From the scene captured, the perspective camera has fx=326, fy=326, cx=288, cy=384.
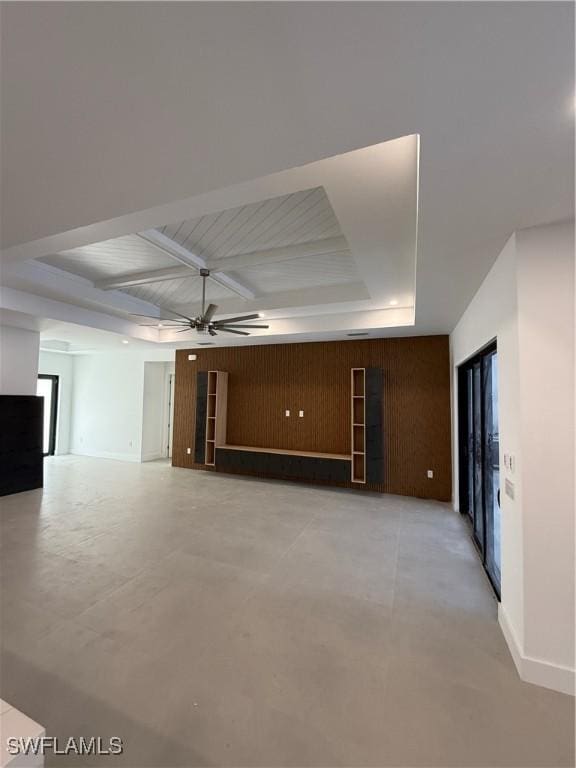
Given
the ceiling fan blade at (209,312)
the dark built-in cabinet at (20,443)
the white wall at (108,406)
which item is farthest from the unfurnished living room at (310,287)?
the white wall at (108,406)

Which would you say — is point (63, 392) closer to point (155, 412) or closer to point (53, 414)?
point (53, 414)

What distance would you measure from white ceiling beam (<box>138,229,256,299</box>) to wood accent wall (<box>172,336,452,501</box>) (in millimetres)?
2460

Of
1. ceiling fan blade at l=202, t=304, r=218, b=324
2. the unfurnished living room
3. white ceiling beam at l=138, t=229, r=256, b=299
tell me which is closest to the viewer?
the unfurnished living room

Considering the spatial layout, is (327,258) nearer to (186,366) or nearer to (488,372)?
(488,372)

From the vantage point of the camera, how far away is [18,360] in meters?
5.81

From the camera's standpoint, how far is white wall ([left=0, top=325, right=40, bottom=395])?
5621 millimetres

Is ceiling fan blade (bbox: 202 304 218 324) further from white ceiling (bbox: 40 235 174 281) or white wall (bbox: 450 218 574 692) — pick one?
white wall (bbox: 450 218 574 692)

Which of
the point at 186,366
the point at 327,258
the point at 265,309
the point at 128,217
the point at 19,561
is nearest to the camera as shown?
the point at 128,217

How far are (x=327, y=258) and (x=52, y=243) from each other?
Result: 2.73 metres

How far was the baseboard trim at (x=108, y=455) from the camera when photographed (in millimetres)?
8916

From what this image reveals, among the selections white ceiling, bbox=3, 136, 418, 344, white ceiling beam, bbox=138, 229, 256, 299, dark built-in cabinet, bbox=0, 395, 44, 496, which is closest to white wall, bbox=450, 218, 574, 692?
white ceiling, bbox=3, 136, 418, 344

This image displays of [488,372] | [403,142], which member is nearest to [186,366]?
[488,372]

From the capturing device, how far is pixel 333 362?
649cm

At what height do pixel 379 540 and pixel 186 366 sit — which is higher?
pixel 186 366
